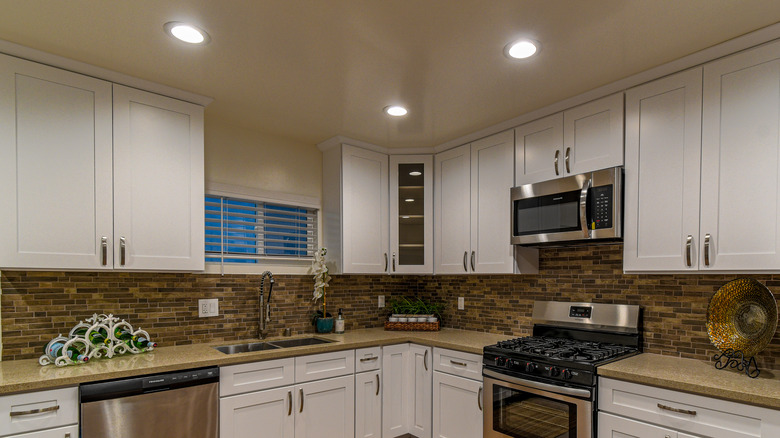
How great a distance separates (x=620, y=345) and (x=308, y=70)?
239 cm

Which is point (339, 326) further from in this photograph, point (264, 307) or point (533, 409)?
point (533, 409)

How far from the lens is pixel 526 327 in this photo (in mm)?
3230

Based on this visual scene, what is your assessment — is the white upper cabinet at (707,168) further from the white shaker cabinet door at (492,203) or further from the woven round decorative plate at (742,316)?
the white shaker cabinet door at (492,203)

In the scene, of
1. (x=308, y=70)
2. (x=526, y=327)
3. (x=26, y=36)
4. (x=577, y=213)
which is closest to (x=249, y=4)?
(x=308, y=70)

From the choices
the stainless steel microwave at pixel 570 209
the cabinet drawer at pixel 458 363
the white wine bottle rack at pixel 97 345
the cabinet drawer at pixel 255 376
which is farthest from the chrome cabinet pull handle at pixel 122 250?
the stainless steel microwave at pixel 570 209

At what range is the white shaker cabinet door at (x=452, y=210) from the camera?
3.38m

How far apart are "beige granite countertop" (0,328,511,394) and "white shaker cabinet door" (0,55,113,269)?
50cm

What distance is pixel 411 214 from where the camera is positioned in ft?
12.2

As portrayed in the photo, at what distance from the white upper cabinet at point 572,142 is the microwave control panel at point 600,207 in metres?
0.15

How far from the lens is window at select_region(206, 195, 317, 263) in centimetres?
308

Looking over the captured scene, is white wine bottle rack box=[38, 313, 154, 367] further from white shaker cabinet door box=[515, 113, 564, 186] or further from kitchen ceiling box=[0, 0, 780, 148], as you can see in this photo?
white shaker cabinet door box=[515, 113, 564, 186]

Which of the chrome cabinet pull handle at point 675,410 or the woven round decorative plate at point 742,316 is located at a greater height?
the woven round decorative plate at point 742,316

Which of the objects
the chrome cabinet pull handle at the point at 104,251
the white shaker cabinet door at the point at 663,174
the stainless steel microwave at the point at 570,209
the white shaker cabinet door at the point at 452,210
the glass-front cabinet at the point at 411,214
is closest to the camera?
the white shaker cabinet door at the point at 663,174

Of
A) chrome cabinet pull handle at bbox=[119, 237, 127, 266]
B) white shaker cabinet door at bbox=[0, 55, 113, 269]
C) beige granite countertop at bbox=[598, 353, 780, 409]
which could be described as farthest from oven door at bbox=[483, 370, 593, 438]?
white shaker cabinet door at bbox=[0, 55, 113, 269]
